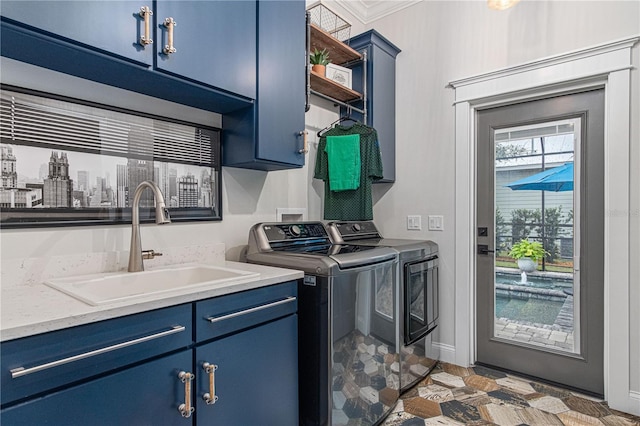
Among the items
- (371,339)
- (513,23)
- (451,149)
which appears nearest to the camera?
(371,339)

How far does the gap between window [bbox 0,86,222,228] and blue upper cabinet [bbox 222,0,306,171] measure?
200 mm

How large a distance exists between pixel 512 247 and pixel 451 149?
2.70 ft

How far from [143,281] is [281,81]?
4.01 feet

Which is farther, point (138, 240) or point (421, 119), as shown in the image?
point (421, 119)

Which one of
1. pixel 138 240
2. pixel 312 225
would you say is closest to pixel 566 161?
pixel 312 225

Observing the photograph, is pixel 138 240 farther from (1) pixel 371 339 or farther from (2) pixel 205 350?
(1) pixel 371 339

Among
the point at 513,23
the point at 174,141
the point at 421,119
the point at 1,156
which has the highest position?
the point at 513,23

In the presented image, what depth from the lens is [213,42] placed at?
62.6 inches

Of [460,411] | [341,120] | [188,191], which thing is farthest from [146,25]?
[460,411]

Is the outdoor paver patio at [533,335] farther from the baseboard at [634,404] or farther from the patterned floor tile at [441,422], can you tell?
the patterned floor tile at [441,422]

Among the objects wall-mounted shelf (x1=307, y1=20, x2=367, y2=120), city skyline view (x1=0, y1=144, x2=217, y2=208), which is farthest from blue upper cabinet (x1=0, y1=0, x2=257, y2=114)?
wall-mounted shelf (x1=307, y1=20, x2=367, y2=120)

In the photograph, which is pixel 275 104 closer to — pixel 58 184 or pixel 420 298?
pixel 58 184

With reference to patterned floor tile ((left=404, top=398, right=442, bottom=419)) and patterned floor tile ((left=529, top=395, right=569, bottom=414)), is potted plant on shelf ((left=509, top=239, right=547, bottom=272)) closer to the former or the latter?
patterned floor tile ((left=529, top=395, right=569, bottom=414))

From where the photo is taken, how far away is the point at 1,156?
1.29m
